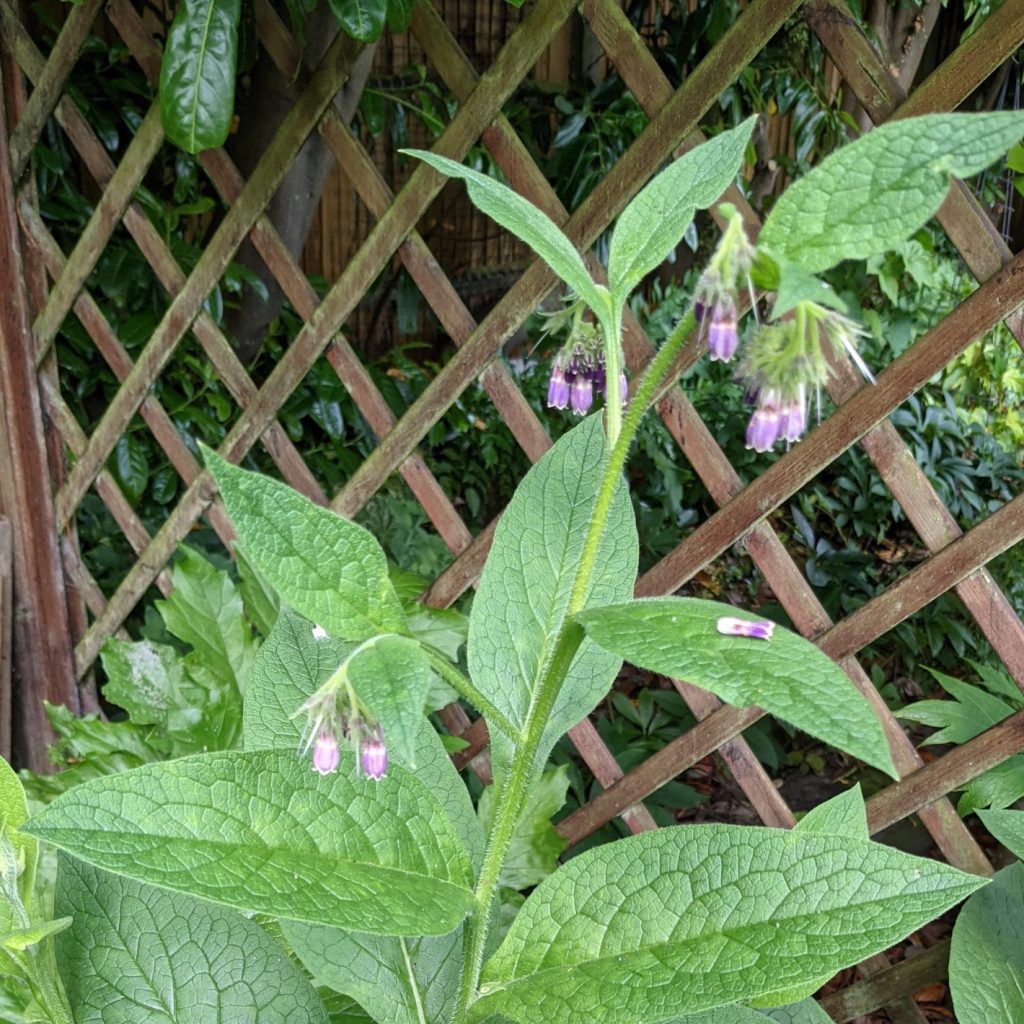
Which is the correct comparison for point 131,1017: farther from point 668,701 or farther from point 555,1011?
point 668,701

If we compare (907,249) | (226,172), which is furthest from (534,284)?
(907,249)

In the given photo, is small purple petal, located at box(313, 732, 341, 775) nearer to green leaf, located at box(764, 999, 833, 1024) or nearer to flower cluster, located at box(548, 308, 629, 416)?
flower cluster, located at box(548, 308, 629, 416)

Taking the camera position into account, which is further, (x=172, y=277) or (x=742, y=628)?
(x=172, y=277)

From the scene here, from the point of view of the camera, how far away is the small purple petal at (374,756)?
0.55 metres

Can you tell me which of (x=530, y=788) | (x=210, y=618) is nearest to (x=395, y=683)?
(x=530, y=788)

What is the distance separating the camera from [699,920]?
1.94 feet

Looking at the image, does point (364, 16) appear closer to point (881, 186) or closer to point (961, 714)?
point (881, 186)

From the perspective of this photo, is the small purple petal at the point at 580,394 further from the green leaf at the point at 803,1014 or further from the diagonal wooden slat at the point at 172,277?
the diagonal wooden slat at the point at 172,277

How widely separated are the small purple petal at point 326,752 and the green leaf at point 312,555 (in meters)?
0.07

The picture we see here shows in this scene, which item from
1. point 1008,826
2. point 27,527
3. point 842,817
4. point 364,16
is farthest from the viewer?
point 27,527

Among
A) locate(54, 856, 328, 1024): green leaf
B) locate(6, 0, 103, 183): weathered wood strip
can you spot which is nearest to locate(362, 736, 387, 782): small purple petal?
locate(54, 856, 328, 1024): green leaf

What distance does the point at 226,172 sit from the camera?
1.81 metres

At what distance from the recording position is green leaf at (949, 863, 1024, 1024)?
119cm

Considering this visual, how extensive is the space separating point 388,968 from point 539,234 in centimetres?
56
